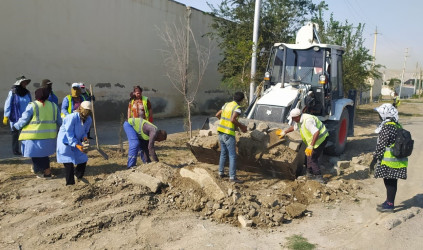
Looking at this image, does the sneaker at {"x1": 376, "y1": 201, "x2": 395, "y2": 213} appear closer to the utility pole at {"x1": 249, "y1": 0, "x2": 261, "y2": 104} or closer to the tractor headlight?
the tractor headlight

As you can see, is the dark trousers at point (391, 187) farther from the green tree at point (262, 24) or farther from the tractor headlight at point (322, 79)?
the green tree at point (262, 24)

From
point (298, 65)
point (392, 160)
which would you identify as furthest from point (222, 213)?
point (298, 65)

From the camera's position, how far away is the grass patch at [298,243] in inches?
154

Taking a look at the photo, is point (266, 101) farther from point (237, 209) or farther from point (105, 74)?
point (105, 74)

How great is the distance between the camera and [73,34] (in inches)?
441

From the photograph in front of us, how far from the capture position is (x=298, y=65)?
26.2 feet

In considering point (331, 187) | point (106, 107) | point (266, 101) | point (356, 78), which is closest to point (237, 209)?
point (331, 187)

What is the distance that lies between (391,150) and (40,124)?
525 centimetres

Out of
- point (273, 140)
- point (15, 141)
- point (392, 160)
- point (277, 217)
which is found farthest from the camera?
point (15, 141)

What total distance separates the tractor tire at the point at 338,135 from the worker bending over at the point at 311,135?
1798 millimetres

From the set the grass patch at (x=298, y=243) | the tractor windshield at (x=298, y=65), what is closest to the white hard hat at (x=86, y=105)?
the grass patch at (x=298, y=243)

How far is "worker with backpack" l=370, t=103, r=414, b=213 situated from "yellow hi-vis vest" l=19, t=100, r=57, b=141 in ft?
Answer: 16.5

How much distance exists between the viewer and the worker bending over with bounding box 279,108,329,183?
5734 mm

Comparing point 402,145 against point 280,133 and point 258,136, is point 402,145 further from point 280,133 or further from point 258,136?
point 258,136
